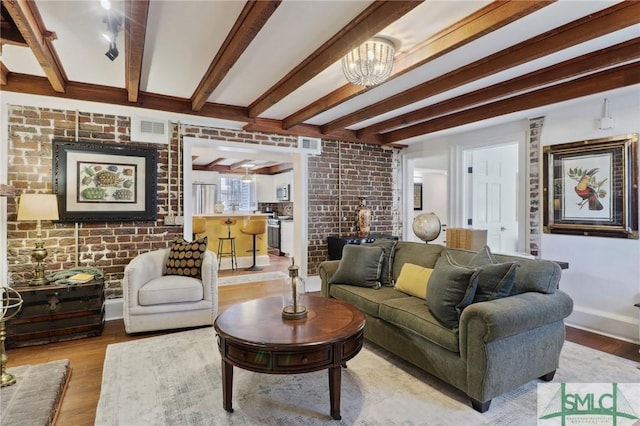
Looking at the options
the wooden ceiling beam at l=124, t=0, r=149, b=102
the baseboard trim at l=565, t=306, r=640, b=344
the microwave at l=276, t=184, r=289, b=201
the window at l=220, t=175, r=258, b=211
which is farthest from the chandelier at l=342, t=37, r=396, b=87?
the window at l=220, t=175, r=258, b=211

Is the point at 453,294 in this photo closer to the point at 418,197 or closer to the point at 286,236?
the point at 418,197

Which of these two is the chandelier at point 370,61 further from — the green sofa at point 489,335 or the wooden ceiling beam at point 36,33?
the wooden ceiling beam at point 36,33

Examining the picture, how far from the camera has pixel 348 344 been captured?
2074 millimetres

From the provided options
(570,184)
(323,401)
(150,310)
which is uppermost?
(570,184)

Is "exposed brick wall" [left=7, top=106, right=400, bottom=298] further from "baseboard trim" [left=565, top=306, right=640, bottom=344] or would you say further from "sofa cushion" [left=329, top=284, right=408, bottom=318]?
"baseboard trim" [left=565, top=306, right=640, bottom=344]

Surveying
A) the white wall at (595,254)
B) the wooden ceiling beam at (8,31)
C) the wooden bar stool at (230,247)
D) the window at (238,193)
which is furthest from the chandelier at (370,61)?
the window at (238,193)

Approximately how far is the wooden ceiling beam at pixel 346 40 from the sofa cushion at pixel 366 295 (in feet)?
6.44

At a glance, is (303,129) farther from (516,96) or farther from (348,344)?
(348,344)

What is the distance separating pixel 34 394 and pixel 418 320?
254cm

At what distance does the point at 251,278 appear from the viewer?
5945 mm

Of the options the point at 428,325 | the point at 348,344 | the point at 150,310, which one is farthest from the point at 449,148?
the point at 150,310

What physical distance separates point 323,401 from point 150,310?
81.8 inches

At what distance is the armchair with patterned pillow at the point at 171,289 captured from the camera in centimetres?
336

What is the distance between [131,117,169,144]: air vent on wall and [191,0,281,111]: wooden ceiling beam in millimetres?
1104
